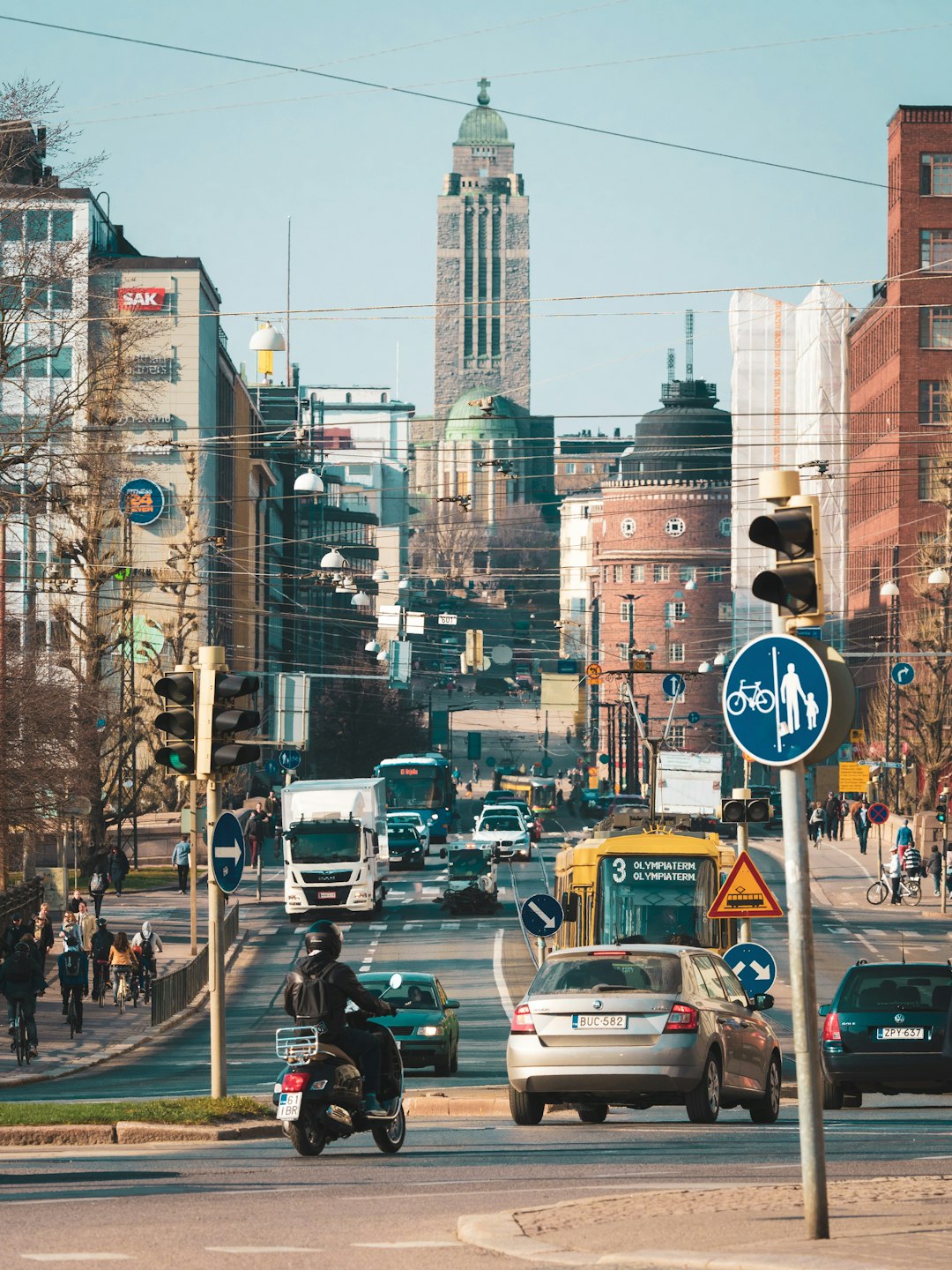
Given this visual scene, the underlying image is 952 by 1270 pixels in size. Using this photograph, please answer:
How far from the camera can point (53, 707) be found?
160 feet

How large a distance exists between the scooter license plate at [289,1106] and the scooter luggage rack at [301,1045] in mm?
207

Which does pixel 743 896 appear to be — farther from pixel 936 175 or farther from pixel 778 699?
pixel 936 175

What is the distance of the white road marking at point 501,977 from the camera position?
37.3 meters

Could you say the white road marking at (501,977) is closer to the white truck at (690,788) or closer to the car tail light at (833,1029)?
the white truck at (690,788)

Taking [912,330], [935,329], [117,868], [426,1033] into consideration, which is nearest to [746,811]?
[426,1033]

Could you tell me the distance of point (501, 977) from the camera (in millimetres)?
42844

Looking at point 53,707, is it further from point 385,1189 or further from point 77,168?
point 385,1189

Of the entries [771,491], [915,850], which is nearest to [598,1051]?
[771,491]

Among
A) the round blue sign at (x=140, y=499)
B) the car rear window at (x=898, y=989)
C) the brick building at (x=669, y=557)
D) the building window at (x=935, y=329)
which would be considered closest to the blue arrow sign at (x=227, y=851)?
the car rear window at (x=898, y=989)

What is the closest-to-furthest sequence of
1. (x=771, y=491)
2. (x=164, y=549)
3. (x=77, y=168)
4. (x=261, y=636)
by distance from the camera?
(x=771, y=491) → (x=77, y=168) → (x=164, y=549) → (x=261, y=636)

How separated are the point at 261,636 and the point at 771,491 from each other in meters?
110

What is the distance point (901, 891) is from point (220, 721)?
44.4 metres

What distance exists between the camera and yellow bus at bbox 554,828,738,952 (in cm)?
3222

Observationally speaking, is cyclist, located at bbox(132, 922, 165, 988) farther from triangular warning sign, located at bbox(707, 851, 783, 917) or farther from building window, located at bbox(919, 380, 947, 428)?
building window, located at bbox(919, 380, 947, 428)
